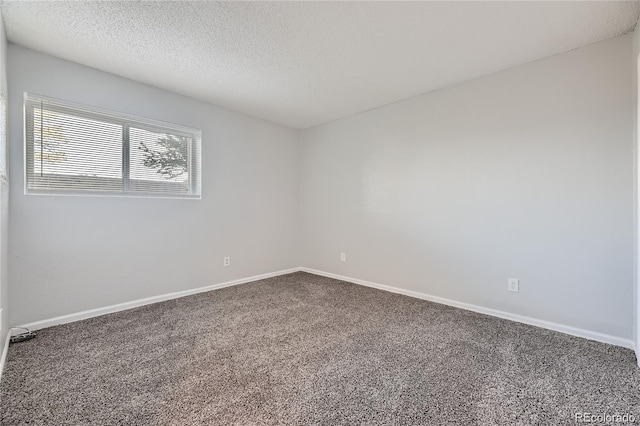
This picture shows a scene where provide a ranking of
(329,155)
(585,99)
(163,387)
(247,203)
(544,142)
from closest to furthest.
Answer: (163,387) < (585,99) < (544,142) < (247,203) < (329,155)

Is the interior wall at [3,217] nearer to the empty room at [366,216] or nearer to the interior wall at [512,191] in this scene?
the empty room at [366,216]

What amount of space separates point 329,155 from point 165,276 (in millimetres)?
2649

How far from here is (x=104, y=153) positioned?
8.89ft

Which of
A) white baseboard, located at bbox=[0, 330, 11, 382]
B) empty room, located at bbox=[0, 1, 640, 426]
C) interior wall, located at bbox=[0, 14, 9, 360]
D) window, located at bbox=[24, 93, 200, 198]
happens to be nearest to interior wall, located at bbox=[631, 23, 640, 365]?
empty room, located at bbox=[0, 1, 640, 426]

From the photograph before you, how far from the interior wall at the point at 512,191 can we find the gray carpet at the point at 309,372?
0.40 metres

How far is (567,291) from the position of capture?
232cm

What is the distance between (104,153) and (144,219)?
72cm

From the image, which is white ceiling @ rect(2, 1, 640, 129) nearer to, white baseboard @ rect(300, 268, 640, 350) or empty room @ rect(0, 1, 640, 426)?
empty room @ rect(0, 1, 640, 426)

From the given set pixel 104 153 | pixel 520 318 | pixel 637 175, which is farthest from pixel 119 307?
pixel 637 175

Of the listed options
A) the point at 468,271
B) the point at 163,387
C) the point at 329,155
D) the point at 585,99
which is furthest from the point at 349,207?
the point at 163,387

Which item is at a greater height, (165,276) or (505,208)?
(505,208)

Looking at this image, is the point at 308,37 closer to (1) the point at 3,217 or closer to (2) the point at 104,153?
(2) the point at 104,153

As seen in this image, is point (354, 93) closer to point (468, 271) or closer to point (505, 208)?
point (505, 208)

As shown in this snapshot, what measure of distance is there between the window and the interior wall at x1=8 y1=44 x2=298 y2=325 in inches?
3.1
